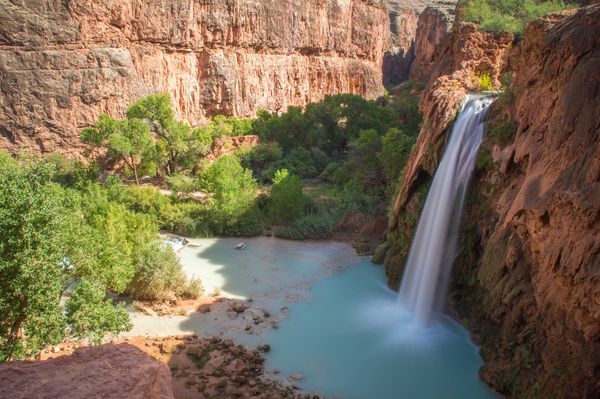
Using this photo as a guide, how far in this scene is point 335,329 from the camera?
16.0m

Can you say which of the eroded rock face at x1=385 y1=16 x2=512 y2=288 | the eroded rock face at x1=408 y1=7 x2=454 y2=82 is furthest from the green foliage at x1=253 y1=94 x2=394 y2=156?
the eroded rock face at x1=408 y1=7 x2=454 y2=82

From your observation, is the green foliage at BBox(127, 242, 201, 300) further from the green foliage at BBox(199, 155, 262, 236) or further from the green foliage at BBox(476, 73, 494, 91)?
→ the green foliage at BBox(476, 73, 494, 91)

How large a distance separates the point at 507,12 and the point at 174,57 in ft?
90.0

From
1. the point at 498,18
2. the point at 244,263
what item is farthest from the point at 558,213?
the point at 498,18

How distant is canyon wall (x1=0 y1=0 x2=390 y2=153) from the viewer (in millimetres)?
32500

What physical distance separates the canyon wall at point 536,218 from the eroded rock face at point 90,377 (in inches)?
286

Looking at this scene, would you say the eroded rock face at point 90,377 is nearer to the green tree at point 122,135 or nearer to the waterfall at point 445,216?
the waterfall at point 445,216

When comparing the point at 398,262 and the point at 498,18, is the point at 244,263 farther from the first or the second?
the point at 498,18

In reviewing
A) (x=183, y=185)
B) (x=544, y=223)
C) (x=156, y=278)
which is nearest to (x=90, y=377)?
(x=544, y=223)

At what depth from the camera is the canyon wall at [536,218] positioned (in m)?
9.09

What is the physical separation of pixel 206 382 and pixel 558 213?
372 inches

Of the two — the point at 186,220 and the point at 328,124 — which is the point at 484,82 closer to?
the point at 186,220

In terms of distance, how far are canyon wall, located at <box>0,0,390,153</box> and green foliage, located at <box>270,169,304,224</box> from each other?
652 inches

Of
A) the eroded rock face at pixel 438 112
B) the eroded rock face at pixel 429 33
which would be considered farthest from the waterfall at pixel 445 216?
the eroded rock face at pixel 429 33
